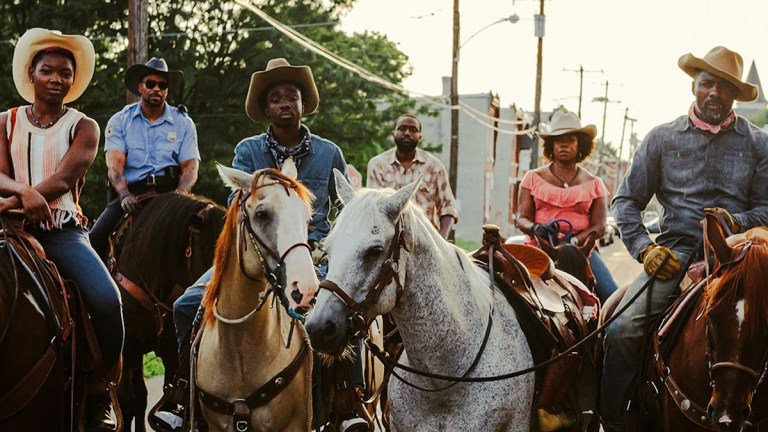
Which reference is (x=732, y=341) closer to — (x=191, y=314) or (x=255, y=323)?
(x=255, y=323)

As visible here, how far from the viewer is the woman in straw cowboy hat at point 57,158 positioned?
5.54 m

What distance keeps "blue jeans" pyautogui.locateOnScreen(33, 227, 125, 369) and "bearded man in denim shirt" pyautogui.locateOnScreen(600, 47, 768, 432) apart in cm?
287

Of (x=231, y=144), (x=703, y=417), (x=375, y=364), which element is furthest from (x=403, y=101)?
(x=703, y=417)

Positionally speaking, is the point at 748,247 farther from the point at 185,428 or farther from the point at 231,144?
the point at 231,144

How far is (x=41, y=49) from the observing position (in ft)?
18.6

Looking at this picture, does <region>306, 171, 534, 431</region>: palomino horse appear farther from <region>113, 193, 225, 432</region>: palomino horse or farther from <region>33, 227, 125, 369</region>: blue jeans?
<region>113, 193, 225, 432</region>: palomino horse

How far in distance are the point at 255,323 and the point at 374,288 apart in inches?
56.5

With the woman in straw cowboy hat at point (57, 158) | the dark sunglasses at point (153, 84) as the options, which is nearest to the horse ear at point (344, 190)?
the woman in straw cowboy hat at point (57, 158)

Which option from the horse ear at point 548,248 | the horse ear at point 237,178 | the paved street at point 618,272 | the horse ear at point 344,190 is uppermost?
the horse ear at point 344,190

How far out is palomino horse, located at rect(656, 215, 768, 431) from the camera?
4219 millimetres

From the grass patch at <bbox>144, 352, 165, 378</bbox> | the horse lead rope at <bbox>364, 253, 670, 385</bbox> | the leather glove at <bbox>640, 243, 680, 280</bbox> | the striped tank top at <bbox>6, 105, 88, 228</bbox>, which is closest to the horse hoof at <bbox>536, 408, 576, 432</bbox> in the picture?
the horse lead rope at <bbox>364, 253, 670, 385</bbox>

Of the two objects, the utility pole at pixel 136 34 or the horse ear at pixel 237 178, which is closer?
the horse ear at pixel 237 178

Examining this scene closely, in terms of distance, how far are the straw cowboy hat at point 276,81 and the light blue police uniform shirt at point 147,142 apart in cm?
180

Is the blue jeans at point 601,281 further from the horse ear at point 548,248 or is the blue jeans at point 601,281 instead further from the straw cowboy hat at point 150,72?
the straw cowboy hat at point 150,72
